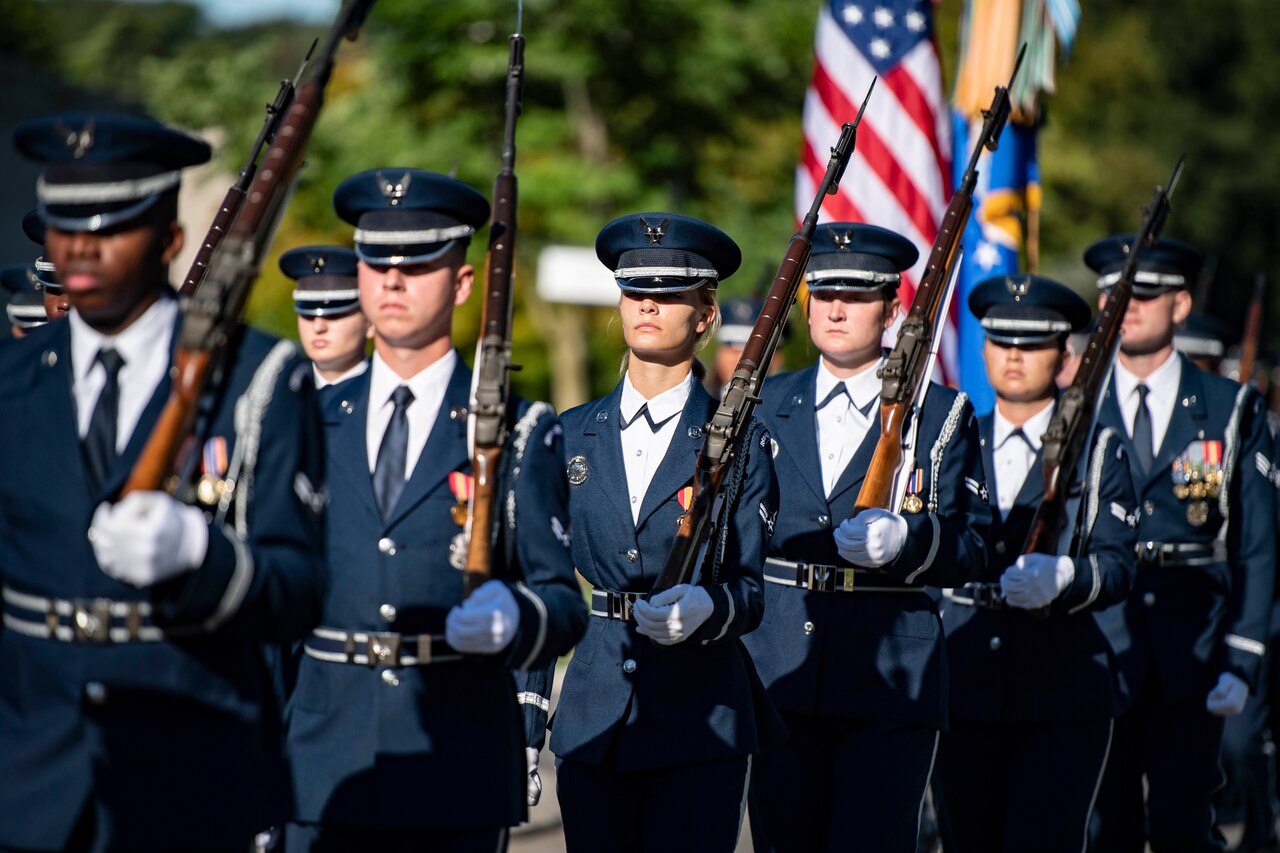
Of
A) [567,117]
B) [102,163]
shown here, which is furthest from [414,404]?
[567,117]

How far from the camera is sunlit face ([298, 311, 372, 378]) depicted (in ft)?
20.5

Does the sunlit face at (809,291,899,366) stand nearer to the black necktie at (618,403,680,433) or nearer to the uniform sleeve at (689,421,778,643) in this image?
the uniform sleeve at (689,421,778,643)

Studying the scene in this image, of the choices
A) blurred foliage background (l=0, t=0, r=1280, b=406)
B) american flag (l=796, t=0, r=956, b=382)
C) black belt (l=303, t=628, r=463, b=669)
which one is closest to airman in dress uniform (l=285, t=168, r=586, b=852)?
black belt (l=303, t=628, r=463, b=669)

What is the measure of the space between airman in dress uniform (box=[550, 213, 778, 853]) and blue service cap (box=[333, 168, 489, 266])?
0.96 meters

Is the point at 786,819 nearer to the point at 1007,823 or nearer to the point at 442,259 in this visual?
the point at 1007,823

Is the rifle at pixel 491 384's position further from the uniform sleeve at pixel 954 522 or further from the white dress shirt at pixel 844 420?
the white dress shirt at pixel 844 420

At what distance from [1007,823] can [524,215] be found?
14.3 meters

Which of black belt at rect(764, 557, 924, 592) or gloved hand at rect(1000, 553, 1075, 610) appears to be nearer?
black belt at rect(764, 557, 924, 592)

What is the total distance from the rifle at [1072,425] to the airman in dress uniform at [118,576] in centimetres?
324

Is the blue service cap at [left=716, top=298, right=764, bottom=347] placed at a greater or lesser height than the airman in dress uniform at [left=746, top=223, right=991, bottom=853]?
greater

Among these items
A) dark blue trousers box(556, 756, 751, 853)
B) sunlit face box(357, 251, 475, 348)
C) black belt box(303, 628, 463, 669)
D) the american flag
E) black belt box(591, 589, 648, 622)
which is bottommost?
dark blue trousers box(556, 756, 751, 853)

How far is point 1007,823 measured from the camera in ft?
19.5

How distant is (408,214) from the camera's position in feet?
13.1

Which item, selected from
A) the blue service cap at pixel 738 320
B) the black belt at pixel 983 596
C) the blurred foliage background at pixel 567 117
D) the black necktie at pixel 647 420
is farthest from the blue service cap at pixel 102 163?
the blurred foliage background at pixel 567 117
